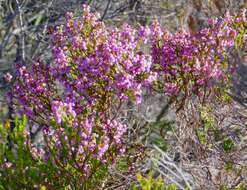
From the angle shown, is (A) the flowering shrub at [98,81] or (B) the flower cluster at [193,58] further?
(B) the flower cluster at [193,58]

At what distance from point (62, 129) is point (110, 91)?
0.75 metres

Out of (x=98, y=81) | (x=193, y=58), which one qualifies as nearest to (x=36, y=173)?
(x=98, y=81)

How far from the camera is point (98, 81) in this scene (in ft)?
16.6

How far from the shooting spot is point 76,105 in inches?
205

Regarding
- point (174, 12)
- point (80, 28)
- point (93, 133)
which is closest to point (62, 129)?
point (93, 133)

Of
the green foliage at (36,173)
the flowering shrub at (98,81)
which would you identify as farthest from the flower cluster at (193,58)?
the green foliage at (36,173)

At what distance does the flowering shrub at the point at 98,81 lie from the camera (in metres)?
4.54

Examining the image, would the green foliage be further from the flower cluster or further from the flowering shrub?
the flower cluster

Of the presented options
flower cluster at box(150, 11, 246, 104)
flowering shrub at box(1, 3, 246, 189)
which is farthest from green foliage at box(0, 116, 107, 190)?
flower cluster at box(150, 11, 246, 104)

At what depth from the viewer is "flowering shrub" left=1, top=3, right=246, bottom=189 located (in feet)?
14.9

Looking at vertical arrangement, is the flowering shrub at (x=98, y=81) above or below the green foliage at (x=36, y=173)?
above

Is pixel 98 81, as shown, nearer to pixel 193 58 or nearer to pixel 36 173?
pixel 36 173

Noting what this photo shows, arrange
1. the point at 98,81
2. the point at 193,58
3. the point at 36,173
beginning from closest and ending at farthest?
the point at 36,173
the point at 98,81
the point at 193,58

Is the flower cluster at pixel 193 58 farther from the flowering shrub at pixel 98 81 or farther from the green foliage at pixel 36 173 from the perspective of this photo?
the green foliage at pixel 36 173
